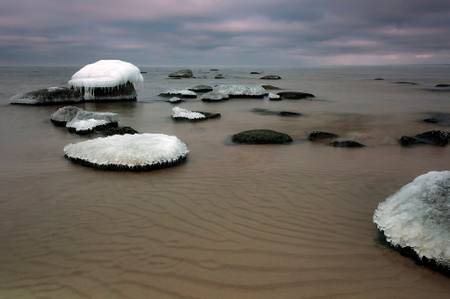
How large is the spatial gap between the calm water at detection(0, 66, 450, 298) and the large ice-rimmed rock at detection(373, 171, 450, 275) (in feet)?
0.62

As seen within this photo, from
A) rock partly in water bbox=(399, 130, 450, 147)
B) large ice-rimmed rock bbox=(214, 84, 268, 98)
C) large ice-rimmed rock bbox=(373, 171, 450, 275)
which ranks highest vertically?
large ice-rimmed rock bbox=(214, 84, 268, 98)

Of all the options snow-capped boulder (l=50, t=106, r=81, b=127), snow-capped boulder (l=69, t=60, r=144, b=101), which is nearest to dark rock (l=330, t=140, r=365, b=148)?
snow-capped boulder (l=50, t=106, r=81, b=127)

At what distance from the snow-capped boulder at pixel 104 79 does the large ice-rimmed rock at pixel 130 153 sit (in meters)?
14.2

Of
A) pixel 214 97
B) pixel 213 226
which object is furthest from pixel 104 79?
pixel 213 226

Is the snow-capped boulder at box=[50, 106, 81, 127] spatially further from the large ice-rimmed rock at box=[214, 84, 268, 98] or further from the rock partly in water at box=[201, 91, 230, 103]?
the large ice-rimmed rock at box=[214, 84, 268, 98]

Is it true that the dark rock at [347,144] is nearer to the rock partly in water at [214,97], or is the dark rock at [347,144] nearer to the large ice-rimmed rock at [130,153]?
the large ice-rimmed rock at [130,153]

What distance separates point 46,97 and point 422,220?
22.4 metres

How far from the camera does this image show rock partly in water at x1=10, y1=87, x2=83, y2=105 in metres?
22.3

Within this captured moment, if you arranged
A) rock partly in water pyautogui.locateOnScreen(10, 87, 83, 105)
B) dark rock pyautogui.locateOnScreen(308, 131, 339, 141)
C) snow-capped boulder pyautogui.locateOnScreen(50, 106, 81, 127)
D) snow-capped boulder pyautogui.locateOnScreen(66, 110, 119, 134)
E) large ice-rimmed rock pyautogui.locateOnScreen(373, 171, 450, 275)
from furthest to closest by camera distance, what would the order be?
rock partly in water pyautogui.locateOnScreen(10, 87, 83, 105)
snow-capped boulder pyautogui.locateOnScreen(50, 106, 81, 127)
snow-capped boulder pyautogui.locateOnScreen(66, 110, 119, 134)
dark rock pyautogui.locateOnScreen(308, 131, 339, 141)
large ice-rimmed rock pyautogui.locateOnScreen(373, 171, 450, 275)

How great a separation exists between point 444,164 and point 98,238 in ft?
28.7

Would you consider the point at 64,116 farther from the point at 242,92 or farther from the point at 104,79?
the point at 242,92

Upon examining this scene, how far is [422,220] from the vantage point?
5.01m

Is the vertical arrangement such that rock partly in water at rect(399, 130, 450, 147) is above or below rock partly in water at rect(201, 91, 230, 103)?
below

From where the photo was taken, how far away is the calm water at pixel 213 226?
4.37 metres
